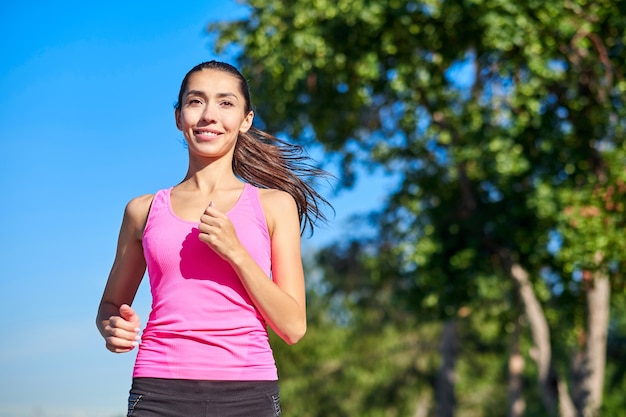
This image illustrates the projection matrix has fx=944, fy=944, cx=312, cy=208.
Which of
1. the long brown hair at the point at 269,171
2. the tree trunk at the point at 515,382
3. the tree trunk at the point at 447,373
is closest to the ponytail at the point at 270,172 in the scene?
the long brown hair at the point at 269,171

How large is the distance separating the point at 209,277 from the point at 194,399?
0.33 metres

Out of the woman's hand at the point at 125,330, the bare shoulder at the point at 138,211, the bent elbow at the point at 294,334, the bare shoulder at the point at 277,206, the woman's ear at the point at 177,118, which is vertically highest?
the woman's ear at the point at 177,118

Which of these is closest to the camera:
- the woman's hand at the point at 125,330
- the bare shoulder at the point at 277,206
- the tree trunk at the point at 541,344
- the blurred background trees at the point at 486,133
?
the woman's hand at the point at 125,330

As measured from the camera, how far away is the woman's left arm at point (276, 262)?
2488mm

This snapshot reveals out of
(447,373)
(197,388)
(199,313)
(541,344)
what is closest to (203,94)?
(199,313)

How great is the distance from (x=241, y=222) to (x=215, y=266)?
15 centimetres

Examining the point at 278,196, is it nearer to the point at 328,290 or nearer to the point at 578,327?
the point at 578,327

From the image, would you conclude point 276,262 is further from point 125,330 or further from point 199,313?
point 125,330

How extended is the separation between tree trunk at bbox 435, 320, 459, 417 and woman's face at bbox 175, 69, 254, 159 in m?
17.8

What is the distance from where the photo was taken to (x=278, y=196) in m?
2.79

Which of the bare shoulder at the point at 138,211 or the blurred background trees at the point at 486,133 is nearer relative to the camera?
the bare shoulder at the point at 138,211

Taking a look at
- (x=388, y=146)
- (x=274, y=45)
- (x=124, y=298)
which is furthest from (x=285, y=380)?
(x=124, y=298)

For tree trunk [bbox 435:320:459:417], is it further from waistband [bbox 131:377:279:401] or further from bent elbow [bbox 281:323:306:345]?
waistband [bbox 131:377:279:401]

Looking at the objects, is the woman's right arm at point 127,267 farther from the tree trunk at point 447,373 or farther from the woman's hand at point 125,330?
the tree trunk at point 447,373
